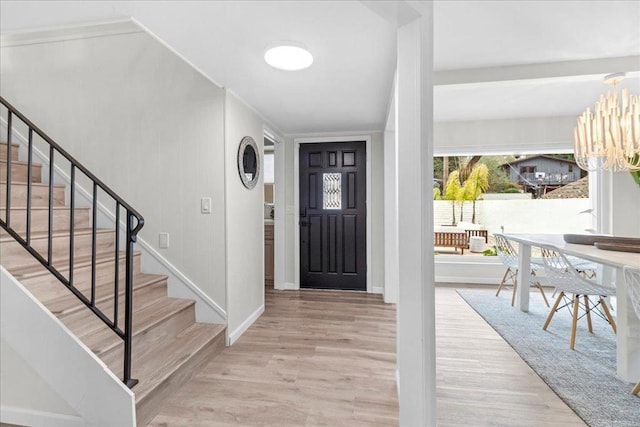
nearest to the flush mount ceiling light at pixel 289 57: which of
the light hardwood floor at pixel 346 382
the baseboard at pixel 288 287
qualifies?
the light hardwood floor at pixel 346 382

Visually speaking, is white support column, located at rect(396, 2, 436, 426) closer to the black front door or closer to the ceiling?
the ceiling

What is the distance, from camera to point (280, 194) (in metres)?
4.62

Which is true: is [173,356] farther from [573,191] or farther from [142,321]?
[573,191]

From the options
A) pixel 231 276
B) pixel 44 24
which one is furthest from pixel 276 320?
pixel 44 24

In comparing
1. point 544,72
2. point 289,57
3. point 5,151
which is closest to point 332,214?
point 289,57

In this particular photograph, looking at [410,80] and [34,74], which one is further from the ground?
[34,74]

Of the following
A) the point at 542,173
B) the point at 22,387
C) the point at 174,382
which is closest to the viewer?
the point at 22,387

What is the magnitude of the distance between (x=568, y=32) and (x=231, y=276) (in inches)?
122

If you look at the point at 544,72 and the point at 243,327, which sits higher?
the point at 544,72

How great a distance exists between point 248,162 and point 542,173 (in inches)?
174

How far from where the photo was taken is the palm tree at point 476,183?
5.11 metres

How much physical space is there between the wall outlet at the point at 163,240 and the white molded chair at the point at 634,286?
3292 mm

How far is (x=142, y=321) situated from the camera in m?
2.30

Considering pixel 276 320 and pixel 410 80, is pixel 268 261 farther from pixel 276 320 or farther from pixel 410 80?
pixel 410 80
